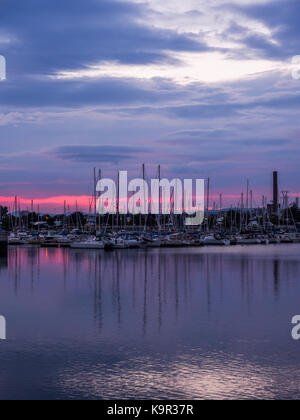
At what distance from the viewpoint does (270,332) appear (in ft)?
92.8

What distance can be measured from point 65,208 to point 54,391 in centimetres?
12732

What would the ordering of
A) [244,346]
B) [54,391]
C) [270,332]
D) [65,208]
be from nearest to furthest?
[54,391]
[244,346]
[270,332]
[65,208]

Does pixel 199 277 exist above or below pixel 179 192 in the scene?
below

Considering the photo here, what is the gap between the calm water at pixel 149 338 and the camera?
1967 cm

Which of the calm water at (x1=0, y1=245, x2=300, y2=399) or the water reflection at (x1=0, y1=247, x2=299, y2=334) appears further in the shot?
the water reflection at (x1=0, y1=247, x2=299, y2=334)

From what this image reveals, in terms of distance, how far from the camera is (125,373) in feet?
69.4

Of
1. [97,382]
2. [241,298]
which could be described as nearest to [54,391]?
[97,382]

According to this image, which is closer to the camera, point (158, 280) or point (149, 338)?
point (149, 338)

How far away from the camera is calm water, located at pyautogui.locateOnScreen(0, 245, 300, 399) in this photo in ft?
64.5

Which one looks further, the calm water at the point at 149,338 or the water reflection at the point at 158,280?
the water reflection at the point at 158,280

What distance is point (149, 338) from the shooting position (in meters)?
27.0
